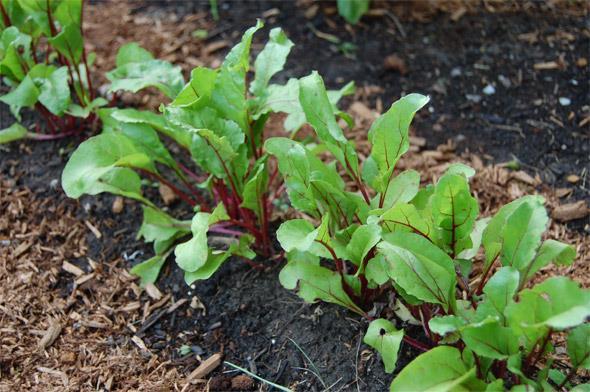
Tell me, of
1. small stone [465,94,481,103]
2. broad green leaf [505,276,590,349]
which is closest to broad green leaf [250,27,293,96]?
small stone [465,94,481,103]

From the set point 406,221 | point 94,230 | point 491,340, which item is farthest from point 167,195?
point 491,340

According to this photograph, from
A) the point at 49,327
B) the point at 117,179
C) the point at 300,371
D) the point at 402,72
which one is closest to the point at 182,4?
the point at 402,72

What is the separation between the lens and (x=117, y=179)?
250 centimetres

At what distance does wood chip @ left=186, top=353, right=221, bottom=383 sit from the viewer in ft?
7.41

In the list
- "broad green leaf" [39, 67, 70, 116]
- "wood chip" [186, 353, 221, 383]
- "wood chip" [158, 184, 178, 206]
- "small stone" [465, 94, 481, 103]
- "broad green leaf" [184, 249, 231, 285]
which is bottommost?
"wood chip" [186, 353, 221, 383]

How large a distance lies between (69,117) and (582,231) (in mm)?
2155

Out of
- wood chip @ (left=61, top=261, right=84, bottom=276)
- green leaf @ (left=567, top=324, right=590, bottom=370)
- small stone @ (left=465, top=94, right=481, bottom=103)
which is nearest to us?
green leaf @ (left=567, top=324, right=590, bottom=370)

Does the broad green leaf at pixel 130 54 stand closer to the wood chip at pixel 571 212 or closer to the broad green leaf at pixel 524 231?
the broad green leaf at pixel 524 231

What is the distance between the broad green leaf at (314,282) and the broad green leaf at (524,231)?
1.80ft

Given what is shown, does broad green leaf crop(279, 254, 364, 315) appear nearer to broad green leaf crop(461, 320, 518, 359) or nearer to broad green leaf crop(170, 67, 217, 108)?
broad green leaf crop(461, 320, 518, 359)

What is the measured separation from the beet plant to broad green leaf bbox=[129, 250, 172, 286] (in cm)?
72

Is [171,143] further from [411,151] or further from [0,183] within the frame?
[411,151]

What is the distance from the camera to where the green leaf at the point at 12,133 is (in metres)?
2.89

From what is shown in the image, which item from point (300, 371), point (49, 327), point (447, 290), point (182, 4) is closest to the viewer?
point (447, 290)
